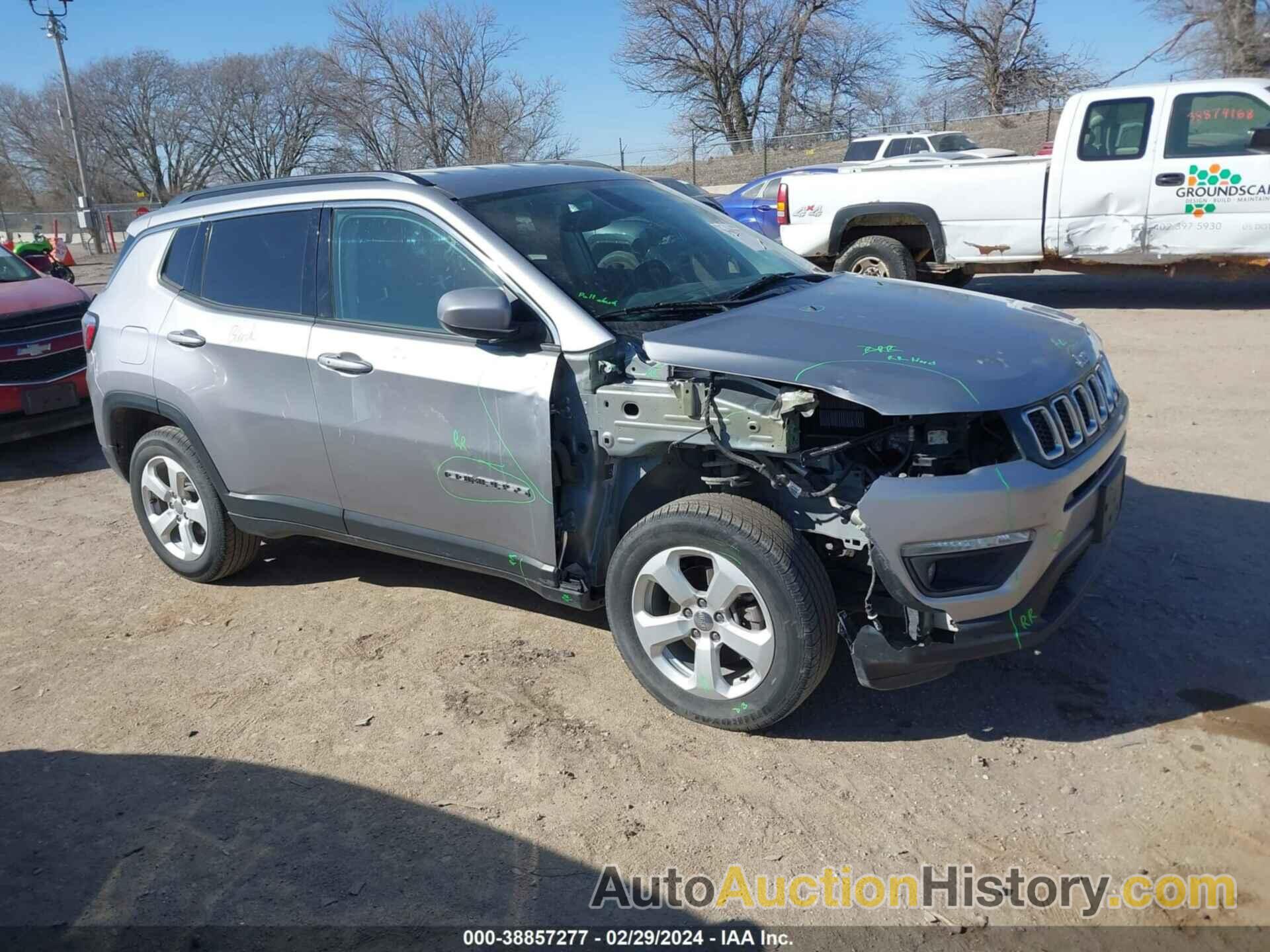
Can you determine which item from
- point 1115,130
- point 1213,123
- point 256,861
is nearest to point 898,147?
point 1115,130

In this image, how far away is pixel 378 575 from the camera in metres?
5.33

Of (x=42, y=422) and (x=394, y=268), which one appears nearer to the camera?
(x=394, y=268)

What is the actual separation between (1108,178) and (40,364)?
974 cm

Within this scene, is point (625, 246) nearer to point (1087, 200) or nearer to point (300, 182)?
point (300, 182)

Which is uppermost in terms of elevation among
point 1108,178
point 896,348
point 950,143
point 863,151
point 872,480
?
point 950,143

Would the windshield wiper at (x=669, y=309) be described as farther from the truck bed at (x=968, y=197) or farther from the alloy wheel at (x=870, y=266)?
the alloy wheel at (x=870, y=266)

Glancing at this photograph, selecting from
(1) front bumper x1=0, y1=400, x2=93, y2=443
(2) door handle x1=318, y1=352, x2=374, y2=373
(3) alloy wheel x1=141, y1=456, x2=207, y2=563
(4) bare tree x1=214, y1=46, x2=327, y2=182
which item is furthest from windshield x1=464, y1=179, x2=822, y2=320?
(4) bare tree x1=214, y1=46, x2=327, y2=182

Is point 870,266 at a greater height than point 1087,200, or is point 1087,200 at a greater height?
point 1087,200

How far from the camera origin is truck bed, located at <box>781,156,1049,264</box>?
10359 mm

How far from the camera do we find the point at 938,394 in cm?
309

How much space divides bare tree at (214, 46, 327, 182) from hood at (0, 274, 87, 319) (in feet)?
143

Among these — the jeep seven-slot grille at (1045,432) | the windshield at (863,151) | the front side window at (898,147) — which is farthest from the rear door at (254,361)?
the windshield at (863,151)

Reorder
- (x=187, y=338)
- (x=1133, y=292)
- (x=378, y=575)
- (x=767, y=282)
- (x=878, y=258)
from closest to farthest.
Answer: (x=767, y=282)
(x=187, y=338)
(x=378, y=575)
(x=878, y=258)
(x=1133, y=292)

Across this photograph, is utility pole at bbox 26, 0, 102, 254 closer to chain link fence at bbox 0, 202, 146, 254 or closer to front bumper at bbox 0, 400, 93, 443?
chain link fence at bbox 0, 202, 146, 254
